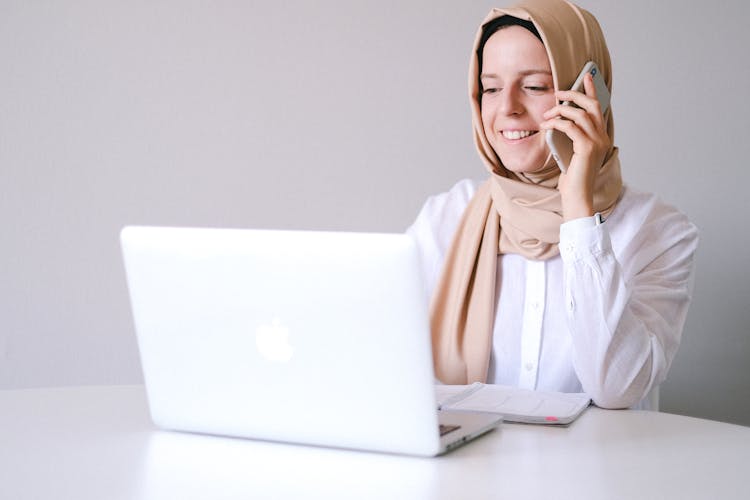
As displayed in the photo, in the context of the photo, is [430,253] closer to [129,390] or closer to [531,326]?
[531,326]

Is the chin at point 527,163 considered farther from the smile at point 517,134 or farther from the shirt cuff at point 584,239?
the shirt cuff at point 584,239

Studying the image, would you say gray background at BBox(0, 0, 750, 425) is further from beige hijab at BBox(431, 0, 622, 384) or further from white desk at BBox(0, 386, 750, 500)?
white desk at BBox(0, 386, 750, 500)

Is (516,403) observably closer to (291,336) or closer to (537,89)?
(291,336)

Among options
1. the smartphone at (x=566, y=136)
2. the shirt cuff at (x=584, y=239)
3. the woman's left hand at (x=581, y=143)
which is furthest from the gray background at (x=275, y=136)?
the shirt cuff at (x=584, y=239)

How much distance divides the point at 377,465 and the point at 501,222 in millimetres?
1031

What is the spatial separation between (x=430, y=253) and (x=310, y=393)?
108cm

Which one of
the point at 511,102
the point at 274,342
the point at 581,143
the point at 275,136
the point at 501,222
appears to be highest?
the point at 275,136

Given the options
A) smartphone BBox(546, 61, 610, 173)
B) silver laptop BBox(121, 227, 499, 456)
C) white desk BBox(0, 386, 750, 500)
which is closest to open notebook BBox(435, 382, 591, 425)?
white desk BBox(0, 386, 750, 500)

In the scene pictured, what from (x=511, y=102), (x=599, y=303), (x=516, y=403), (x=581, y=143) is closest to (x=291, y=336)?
(x=516, y=403)

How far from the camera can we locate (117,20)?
10.1 ft

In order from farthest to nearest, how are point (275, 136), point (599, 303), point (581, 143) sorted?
point (275, 136)
point (581, 143)
point (599, 303)

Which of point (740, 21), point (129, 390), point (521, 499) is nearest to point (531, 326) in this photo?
point (129, 390)

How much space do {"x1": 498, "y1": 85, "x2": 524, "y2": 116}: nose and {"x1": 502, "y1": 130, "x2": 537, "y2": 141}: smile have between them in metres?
0.04

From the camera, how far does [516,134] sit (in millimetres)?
2213
